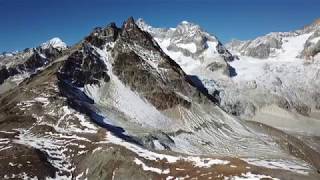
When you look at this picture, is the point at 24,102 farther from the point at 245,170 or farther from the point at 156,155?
the point at 245,170

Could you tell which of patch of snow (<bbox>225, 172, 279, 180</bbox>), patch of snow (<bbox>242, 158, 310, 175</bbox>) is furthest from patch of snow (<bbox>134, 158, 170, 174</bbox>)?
patch of snow (<bbox>242, 158, 310, 175</bbox>)

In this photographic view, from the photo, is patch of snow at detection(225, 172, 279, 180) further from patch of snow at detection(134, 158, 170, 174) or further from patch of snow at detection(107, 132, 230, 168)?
patch of snow at detection(134, 158, 170, 174)

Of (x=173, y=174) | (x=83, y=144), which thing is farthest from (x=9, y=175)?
(x=173, y=174)

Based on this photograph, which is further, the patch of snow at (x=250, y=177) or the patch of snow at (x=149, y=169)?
the patch of snow at (x=149, y=169)

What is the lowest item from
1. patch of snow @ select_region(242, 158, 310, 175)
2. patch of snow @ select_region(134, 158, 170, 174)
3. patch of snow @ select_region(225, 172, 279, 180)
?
patch of snow @ select_region(225, 172, 279, 180)

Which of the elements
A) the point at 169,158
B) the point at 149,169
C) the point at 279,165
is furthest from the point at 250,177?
the point at 149,169

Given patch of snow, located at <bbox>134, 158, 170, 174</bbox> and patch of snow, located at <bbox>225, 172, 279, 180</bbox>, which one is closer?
patch of snow, located at <bbox>225, 172, 279, 180</bbox>

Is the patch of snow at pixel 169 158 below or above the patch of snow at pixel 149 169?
above

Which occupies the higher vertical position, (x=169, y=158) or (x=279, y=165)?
(x=169, y=158)

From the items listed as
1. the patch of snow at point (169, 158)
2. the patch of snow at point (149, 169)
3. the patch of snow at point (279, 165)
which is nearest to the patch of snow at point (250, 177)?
the patch of snow at point (279, 165)

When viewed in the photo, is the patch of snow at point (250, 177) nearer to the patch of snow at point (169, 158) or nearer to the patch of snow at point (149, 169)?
the patch of snow at point (169, 158)

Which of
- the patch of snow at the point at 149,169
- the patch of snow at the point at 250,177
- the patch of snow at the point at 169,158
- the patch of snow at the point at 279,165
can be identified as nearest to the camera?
the patch of snow at the point at 250,177

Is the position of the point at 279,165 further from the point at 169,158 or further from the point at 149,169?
the point at 149,169
